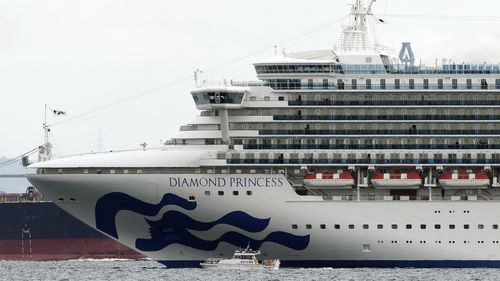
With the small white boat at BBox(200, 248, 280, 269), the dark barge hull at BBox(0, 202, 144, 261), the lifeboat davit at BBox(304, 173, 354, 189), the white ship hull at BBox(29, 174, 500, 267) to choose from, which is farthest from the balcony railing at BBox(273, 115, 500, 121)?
the dark barge hull at BBox(0, 202, 144, 261)

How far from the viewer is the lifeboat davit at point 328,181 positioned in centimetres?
7525

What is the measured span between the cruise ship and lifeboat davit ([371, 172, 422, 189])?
69mm

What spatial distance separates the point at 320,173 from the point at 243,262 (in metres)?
5.76

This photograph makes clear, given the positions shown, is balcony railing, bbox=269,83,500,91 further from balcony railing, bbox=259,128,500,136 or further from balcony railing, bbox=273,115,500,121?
balcony railing, bbox=259,128,500,136

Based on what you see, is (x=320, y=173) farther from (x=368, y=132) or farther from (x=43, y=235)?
(x=43, y=235)

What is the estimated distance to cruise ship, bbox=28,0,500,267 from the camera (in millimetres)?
75125

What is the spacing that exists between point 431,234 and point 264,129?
9.69 m

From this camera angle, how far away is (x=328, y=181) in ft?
247

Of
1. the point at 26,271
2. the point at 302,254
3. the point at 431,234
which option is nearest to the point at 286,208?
the point at 302,254

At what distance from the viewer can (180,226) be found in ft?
250

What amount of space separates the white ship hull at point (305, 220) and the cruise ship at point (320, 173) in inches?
1.9

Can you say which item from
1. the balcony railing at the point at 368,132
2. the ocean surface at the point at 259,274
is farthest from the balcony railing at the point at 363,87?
the ocean surface at the point at 259,274

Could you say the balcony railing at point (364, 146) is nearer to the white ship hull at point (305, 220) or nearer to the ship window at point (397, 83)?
the white ship hull at point (305, 220)

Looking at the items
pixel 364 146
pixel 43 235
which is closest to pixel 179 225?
pixel 364 146
